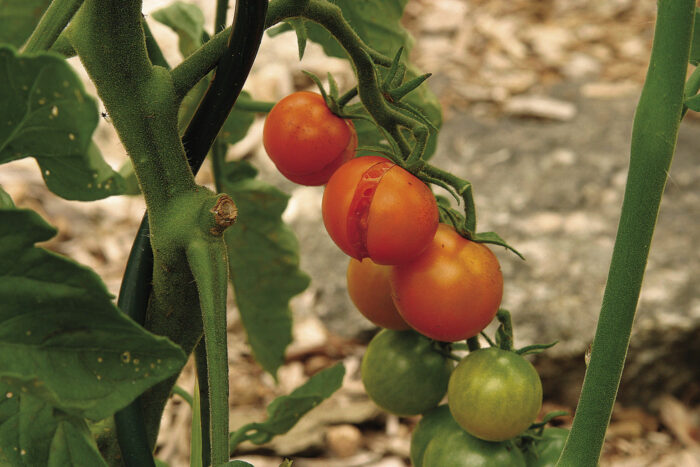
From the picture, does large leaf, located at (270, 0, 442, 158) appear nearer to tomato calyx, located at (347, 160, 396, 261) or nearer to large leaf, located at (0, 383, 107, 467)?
tomato calyx, located at (347, 160, 396, 261)

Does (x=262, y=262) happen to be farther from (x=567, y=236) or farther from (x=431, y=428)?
(x=567, y=236)

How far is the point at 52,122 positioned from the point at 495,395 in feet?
1.12

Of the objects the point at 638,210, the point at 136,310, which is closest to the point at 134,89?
the point at 136,310

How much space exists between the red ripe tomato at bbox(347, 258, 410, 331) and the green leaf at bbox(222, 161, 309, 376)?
252mm

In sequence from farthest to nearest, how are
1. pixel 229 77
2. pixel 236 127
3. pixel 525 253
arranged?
pixel 525 253 < pixel 236 127 < pixel 229 77

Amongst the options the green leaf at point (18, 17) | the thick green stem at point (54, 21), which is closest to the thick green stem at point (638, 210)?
the thick green stem at point (54, 21)

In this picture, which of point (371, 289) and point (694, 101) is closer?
point (694, 101)

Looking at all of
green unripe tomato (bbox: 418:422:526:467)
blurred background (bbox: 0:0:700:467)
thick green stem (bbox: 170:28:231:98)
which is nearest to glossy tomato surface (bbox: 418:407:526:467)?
green unripe tomato (bbox: 418:422:526:467)

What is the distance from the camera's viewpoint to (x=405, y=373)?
606 mm

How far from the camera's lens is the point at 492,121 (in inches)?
87.8

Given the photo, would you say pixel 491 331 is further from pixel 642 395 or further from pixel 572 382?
pixel 642 395

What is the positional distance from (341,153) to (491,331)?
3.22 ft

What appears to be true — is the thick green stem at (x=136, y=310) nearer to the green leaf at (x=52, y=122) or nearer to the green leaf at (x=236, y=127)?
the green leaf at (x=52, y=122)

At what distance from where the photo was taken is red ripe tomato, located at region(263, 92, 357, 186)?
0.54 meters
